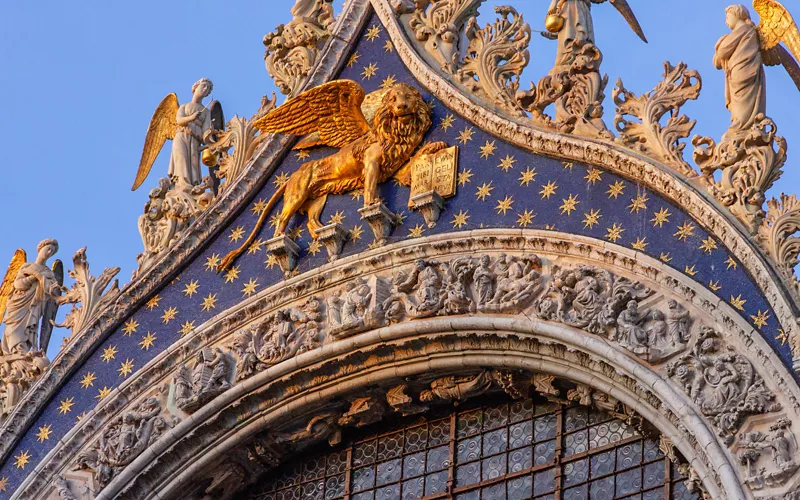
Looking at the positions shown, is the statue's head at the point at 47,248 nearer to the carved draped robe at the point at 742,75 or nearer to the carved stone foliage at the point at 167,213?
the carved stone foliage at the point at 167,213

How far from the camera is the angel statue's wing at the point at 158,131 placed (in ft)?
79.9

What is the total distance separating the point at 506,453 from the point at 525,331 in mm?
1299

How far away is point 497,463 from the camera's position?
807 inches

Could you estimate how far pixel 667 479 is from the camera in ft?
63.5

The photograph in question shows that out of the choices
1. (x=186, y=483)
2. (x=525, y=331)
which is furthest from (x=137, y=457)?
(x=525, y=331)

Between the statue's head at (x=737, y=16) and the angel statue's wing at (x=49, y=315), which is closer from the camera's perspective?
the statue's head at (x=737, y=16)

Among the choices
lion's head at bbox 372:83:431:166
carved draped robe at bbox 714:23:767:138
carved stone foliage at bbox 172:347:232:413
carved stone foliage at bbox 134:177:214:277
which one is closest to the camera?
carved draped robe at bbox 714:23:767:138

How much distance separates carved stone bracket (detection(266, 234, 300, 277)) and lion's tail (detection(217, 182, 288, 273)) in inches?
21.3

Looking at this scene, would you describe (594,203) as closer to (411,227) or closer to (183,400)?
(411,227)

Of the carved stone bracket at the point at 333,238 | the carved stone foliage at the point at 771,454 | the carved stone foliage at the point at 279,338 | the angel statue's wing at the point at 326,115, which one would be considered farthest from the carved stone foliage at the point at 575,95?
the carved stone foliage at the point at 771,454

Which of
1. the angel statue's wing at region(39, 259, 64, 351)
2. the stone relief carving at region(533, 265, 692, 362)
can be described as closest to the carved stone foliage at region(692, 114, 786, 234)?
the stone relief carving at region(533, 265, 692, 362)

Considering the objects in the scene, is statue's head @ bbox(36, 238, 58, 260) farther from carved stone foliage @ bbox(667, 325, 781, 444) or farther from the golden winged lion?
carved stone foliage @ bbox(667, 325, 781, 444)

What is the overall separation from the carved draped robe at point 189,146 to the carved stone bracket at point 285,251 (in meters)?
1.86

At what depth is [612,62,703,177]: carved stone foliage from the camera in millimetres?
20156
